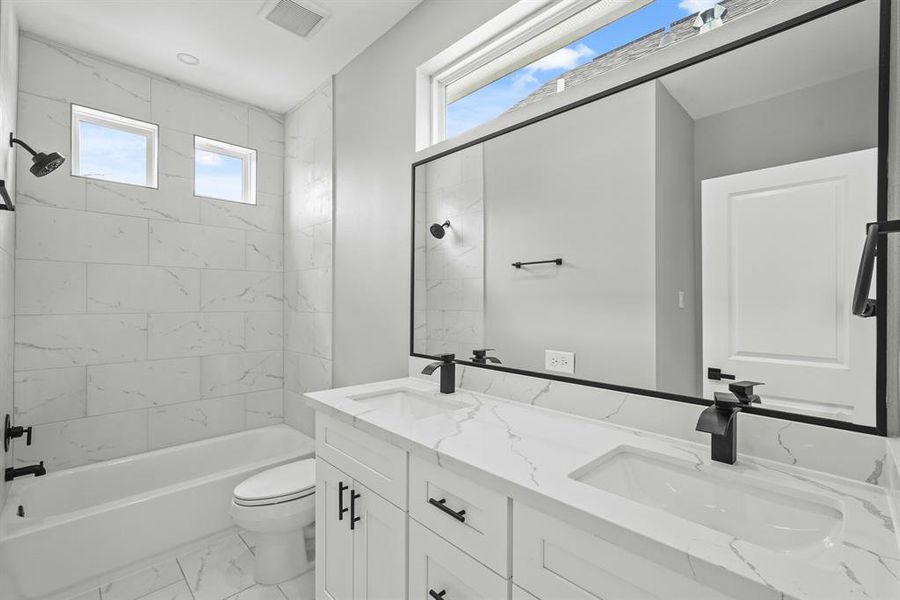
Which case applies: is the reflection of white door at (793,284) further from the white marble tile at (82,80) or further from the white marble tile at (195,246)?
the white marble tile at (82,80)

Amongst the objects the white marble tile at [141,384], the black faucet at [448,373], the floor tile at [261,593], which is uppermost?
the black faucet at [448,373]

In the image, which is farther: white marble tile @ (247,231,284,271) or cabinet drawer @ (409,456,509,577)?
white marble tile @ (247,231,284,271)

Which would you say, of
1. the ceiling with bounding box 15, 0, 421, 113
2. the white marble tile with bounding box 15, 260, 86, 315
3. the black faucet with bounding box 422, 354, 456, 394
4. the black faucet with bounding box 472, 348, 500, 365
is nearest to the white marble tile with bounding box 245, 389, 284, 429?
the white marble tile with bounding box 15, 260, 86, 315

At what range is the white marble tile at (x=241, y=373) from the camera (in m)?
2.95

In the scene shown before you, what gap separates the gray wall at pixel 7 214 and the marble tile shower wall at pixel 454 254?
5.71 ft

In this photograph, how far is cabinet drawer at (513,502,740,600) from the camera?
68 centimetres

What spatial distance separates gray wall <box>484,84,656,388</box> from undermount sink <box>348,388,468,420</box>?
0.30 meters

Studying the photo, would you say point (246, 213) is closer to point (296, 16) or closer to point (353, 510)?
point (296, 16)

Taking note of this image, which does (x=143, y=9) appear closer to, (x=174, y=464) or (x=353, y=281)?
(x=353, y=281)

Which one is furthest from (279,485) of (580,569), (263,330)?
(580,569)

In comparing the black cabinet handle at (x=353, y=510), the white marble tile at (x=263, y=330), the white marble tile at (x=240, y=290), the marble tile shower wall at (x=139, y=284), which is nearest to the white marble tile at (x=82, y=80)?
the marble tile shower wall at (x=139, y=284)

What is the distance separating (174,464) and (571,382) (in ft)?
8.68

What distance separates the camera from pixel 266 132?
3.26 m

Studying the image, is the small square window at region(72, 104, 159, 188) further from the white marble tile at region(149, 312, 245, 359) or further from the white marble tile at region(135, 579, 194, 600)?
the white marble tile at region(135, 579, 194, 600)
